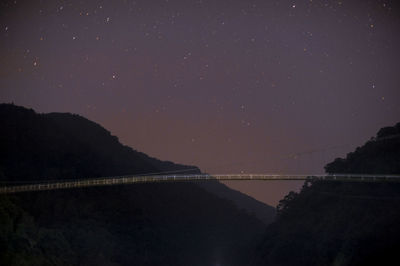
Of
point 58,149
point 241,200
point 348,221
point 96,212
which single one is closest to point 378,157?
point 348,221

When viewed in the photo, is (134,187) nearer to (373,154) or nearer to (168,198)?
(168,198)

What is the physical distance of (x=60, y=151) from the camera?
7250cm

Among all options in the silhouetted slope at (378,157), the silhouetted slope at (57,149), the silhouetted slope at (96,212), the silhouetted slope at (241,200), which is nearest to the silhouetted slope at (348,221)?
the silhouetted slope at (378,157)

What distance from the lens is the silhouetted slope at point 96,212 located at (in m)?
46.9

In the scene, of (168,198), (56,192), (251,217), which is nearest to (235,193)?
(251,217)

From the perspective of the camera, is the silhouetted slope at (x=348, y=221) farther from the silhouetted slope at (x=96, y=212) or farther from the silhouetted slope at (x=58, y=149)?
the silhouetted slope at (x=96, y=212)

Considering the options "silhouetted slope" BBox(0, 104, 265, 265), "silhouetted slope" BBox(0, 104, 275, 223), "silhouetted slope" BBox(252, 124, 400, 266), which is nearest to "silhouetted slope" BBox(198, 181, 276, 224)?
"silhouetted slope" BBox(0, 104, 265, 265)

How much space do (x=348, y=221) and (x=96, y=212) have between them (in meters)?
34.6

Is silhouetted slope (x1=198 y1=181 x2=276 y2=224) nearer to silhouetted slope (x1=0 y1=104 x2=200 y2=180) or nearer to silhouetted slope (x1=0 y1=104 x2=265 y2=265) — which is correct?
silhouetted slope (x1=0 y1=104 x2=265 y2=265)

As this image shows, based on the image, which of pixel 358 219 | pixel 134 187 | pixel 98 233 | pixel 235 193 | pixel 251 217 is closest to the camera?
pixel 358 219

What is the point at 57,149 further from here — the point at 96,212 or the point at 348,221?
the point at 348,221

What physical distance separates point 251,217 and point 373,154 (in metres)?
50.6

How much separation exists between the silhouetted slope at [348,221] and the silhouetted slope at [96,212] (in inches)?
687

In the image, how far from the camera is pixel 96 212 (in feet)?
208
